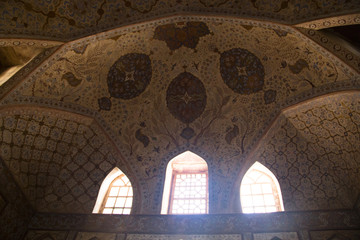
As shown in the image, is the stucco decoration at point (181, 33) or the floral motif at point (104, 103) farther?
the floral motif at point (104, 103)

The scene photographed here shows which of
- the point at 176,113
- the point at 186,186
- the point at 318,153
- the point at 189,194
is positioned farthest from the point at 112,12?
the point at 318,153

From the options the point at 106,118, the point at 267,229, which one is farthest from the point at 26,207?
the point at 267,229

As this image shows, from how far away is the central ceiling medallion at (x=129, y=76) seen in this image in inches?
267

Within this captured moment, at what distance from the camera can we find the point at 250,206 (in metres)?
6.23

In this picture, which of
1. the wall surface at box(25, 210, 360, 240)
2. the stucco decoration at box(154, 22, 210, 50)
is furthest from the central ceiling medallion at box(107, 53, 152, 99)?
the wall surface at box(25, 210, 360, 240)

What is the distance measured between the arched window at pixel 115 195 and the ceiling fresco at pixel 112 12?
320 centimetres

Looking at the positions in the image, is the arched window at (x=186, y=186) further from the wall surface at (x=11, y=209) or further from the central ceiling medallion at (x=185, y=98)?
the wall surface at (x=11, y=209)

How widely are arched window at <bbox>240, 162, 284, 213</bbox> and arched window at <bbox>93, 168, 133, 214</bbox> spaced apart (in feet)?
8.15

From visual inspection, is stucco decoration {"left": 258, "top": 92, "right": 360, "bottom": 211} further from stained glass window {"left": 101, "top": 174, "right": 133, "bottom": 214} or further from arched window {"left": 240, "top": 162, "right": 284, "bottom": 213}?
stained glass window {"left": 101, "top": 174, "right": 133, "bottom": 214}

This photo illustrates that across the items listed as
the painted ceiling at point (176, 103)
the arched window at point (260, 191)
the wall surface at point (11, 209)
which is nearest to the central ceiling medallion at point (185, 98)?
the painted ceiling at point (176, 103)

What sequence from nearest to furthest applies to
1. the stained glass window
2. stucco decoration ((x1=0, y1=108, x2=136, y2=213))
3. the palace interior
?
the palace interior
stucco decoration ((x1=0, y1=108, x2=136, y2=213))
the stained glass window

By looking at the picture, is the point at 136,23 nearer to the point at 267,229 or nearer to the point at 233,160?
the point at 233,160

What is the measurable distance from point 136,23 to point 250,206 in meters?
4.34

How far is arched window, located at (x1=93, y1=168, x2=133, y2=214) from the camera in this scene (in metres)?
6.49
